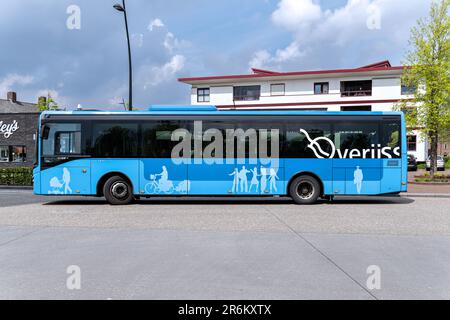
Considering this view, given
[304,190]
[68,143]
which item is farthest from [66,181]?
[304,190]

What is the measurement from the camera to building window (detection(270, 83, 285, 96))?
43.0m

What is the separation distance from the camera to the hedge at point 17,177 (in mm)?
19656

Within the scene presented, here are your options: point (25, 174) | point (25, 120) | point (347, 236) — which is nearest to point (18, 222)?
point (347, 236)

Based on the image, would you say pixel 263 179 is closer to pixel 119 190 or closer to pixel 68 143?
pixel 119 190

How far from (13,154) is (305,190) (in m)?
24.3

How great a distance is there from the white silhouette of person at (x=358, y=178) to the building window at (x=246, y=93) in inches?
1271

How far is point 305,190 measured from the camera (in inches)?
495

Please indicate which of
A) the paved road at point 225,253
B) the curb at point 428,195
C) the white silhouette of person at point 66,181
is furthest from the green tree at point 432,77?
the white silhouette of person at point 66,181

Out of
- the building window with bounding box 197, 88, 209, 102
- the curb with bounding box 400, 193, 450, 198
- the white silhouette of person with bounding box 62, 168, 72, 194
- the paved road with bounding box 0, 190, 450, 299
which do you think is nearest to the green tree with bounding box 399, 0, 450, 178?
the curb with bounding box 400, 193, 450, 198

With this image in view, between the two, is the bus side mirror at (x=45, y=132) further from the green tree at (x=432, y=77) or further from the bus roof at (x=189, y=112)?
the green tree at (x=432, y=77)

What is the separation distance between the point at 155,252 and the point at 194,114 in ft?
23.7

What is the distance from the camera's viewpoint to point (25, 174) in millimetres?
19656

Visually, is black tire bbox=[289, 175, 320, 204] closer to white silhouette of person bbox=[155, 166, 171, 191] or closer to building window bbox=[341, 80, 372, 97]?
white silhouette of person bbox=[155, 166, 171, 191]

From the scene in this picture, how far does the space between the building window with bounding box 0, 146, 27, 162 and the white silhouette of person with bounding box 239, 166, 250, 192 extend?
21.8 metres
